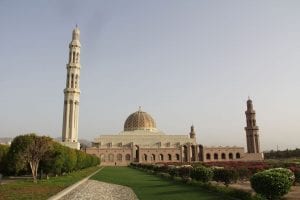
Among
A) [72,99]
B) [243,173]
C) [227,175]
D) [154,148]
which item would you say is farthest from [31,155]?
[154,148]

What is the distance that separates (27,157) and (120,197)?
12.2 meters

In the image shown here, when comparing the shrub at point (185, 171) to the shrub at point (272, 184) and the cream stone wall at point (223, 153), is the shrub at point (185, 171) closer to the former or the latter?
the shrub at point (272, 184)

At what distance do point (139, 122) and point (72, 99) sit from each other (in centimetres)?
2160

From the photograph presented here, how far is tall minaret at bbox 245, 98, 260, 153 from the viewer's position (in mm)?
63188

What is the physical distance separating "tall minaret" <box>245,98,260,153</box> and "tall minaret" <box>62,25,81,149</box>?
32.1 m

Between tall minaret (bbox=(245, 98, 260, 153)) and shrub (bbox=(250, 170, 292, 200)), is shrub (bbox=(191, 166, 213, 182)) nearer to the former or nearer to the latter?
shrub (bbox=(250, 170, 292, 200))

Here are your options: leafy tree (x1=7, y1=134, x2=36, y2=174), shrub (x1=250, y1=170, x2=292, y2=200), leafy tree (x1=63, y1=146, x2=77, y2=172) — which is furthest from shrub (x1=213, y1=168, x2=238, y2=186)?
leafy tree (x1=63, y1=146, x2=77, y2=172)

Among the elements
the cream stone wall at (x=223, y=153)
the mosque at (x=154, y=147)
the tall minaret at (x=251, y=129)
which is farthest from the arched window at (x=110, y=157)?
the tall minaret at (x=251, y=129)

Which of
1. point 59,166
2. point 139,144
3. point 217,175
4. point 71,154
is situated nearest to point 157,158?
point 139,144

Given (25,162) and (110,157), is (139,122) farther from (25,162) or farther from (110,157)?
(25,162)

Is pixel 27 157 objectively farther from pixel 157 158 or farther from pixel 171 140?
pixel 171 140

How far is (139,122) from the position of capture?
7431cm

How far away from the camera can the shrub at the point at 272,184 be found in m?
9.97

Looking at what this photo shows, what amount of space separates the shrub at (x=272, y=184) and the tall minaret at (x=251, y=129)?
55.0m
